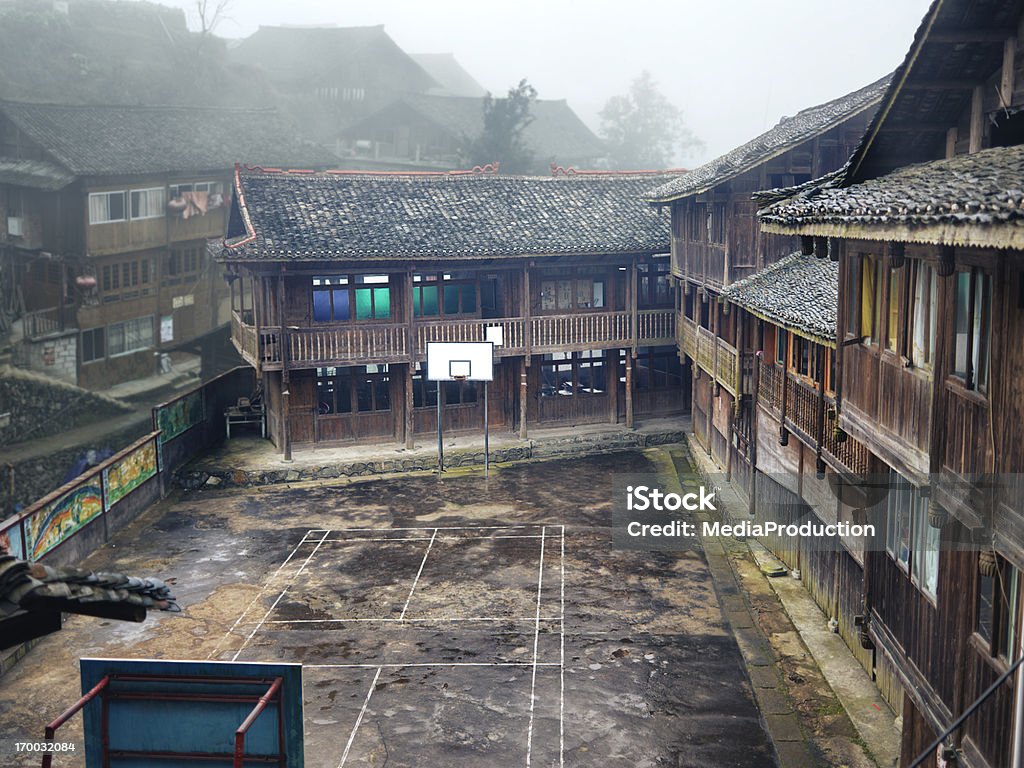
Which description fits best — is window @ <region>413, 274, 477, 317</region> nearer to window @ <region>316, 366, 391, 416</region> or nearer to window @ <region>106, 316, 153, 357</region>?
window @ <region>316, 366, 391, 416</region>

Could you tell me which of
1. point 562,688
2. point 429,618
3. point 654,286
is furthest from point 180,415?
point 562,688

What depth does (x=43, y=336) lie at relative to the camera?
39.9m

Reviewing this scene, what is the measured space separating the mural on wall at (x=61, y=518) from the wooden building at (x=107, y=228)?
657 inches

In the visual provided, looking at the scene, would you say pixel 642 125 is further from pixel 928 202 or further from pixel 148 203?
pixel 928 202

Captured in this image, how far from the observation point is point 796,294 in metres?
21.6

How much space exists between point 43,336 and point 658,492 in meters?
23.0

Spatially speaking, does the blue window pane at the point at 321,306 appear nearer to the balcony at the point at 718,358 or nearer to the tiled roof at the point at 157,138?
the balcony at the point at 718,358

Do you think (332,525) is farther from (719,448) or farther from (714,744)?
(714,744)

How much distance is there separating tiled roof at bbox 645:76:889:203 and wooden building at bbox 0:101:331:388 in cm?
2157

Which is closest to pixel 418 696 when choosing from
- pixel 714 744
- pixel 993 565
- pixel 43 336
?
pixel 714 744

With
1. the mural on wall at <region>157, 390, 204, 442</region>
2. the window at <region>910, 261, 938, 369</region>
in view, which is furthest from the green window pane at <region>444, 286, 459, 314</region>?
the window at <region>910, 261, 938, 369</region>

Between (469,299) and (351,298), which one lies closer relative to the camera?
(351,298)

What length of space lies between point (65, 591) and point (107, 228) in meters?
36.3

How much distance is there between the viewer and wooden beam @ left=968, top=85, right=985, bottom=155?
1171 centimetres
